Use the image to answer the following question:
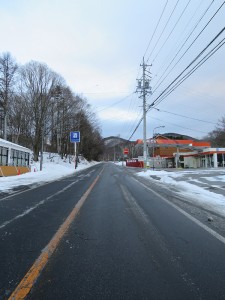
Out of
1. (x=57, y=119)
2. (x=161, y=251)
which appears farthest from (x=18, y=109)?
(x=161, y=251)

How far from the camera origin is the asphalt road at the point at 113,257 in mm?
3826

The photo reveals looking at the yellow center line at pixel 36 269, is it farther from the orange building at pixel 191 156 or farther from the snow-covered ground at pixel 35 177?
the orange building at pixel 191 156

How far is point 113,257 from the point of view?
5055 millimetres

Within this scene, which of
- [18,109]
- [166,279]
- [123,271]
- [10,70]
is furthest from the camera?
[18,109]

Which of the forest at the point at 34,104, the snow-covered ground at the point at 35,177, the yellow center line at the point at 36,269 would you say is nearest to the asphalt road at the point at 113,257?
the yellow center line at the point at 36,269

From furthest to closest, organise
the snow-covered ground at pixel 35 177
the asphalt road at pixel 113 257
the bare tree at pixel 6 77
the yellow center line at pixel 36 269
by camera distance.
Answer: the bare tree at pixel 6 77 → the snow-covered ground at pixel 35 177 → the asphalt road at pixel 113 257 → the yellow center line at pixel 36 269

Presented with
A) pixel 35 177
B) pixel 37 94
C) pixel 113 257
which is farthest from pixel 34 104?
pixel 113 257

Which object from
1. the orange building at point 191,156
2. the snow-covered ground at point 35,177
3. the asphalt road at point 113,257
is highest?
the orange building at point 191,156

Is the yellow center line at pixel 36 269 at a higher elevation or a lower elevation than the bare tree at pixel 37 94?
lower

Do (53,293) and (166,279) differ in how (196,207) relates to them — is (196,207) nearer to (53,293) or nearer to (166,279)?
(166,279)

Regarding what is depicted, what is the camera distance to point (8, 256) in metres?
5.07

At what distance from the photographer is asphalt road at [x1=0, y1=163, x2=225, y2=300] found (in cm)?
383

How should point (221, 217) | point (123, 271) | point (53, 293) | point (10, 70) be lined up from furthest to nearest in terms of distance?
point (10, 70) < point (221, 217) < point (123, 271) < point (53, 293)

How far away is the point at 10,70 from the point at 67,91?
14.2 meters
